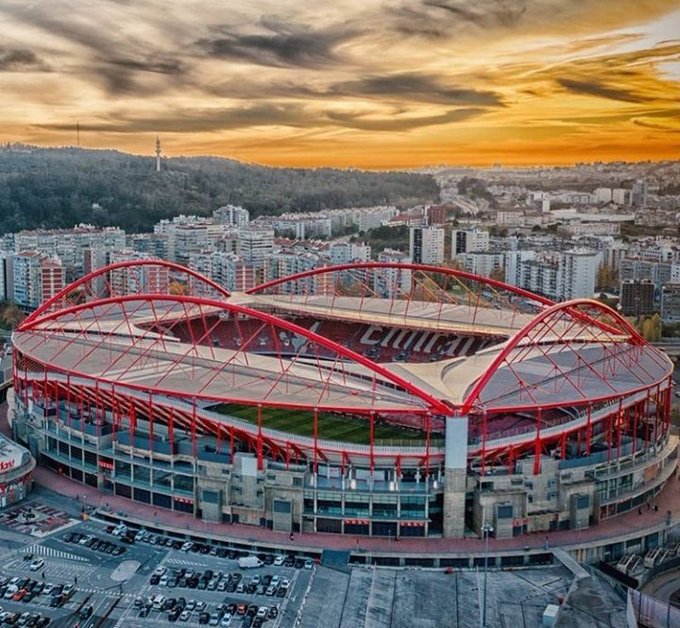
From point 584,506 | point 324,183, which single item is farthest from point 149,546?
point 324,183

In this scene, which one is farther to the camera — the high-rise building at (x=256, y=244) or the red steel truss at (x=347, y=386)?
the high-rise building at (x=256, y=244)

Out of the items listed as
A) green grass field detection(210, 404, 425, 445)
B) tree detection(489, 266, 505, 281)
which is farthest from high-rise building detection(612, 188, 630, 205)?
green grass field detection(210, 404, 425, 445)

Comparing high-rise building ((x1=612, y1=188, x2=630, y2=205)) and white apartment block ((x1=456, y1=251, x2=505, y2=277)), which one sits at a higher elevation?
high-rise building ((x1=612, y1=188, x2=630, y2=205))

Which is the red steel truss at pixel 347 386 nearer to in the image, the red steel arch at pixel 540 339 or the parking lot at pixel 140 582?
the red steel arch at pixel 540 339

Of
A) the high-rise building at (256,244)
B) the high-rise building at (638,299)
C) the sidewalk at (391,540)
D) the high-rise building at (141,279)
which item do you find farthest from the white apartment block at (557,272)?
the sidewalk at (391,540)

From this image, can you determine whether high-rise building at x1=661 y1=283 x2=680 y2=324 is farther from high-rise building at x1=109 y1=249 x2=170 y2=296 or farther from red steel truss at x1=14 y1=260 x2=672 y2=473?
high-rise building at x1=109 y1=249 x2=170 y2=296

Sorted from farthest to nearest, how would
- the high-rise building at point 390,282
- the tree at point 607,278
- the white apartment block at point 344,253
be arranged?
the white apartment block at point 344,253 < the tree at point 607,278 < the high-rise building at point 390,282
